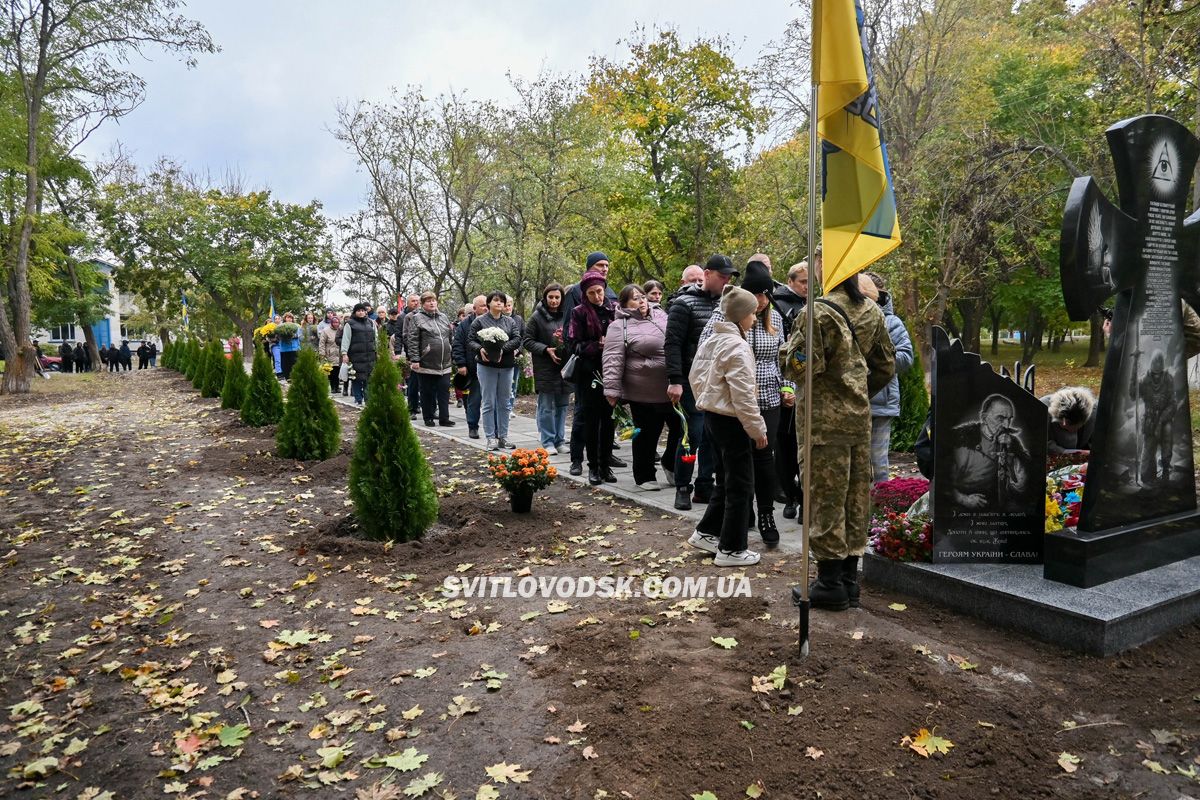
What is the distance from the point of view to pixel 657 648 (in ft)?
12.9

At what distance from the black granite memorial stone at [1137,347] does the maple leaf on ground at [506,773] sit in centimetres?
316

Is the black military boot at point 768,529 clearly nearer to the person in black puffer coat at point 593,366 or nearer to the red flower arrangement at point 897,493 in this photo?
the red flower arrangement at point 897,493

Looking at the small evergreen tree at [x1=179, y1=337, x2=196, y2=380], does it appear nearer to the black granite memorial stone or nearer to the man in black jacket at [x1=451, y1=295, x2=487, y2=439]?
the man in black jacket at [x1=451, y1=295, x2=487, y2=439]

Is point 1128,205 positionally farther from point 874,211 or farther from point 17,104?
point 17,104

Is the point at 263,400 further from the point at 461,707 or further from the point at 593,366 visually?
the point at 461,707

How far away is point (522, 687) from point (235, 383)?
1371 centimetres

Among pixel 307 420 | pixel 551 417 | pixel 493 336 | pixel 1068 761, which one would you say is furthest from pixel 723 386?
pixel 307 420

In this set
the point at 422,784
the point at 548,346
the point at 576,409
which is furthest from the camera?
the point at 548,346

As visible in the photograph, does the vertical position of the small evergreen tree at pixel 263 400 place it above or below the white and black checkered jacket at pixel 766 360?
below

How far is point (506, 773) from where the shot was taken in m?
2.95

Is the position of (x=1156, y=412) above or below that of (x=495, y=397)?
above

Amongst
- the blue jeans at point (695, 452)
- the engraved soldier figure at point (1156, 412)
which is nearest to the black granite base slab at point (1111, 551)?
the engraved soldier figure at point (1156, 412)

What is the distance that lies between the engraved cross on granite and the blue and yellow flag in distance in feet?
4.17

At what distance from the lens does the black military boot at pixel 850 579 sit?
438 cm
